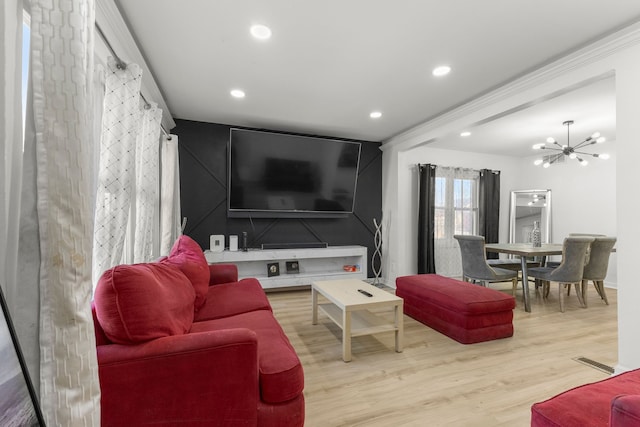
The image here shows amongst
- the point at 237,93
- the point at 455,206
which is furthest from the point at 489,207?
the point at 237,93

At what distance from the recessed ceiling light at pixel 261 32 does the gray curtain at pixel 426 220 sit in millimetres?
3660

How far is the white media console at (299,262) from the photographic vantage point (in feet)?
13.5

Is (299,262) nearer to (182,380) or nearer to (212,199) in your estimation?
(212,199)

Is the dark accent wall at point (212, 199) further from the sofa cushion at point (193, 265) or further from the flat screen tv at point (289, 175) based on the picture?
the sofa cushion at point (193, 265)

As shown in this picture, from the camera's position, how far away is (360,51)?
7.83 feet

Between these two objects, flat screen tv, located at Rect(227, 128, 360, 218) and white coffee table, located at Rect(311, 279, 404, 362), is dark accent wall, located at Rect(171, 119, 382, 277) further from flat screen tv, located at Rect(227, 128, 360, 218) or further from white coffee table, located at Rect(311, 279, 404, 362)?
white coffee table, located at Rect(311, 279, 404, 362)

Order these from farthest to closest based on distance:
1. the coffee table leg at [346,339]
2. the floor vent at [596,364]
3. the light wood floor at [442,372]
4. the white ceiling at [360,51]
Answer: the coffee table leg at [346,339] < the floor vent at [596,364] < the white ceiling at [360,51] < the light wood floor at [442,372]

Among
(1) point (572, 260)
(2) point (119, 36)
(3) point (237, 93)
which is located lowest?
(1) point (572, 260)

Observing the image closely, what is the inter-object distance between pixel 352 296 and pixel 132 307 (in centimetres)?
173

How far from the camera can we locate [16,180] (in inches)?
39.7

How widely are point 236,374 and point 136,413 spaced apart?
14.9 inches

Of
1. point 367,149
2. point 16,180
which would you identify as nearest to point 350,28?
point 16,180

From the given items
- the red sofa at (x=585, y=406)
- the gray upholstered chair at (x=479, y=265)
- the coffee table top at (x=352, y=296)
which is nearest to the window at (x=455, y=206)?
the gray upholstered chair at (x=479, y=265)

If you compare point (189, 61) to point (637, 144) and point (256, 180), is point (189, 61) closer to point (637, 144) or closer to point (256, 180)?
point (256, 180)
